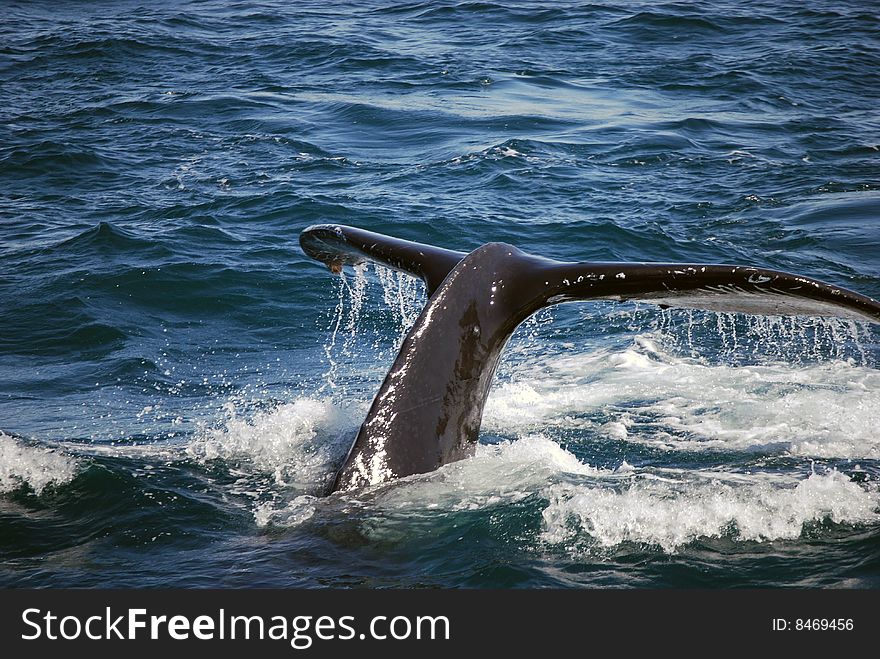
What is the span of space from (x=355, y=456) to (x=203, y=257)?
26.5 feet

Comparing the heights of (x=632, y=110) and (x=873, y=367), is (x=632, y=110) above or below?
above

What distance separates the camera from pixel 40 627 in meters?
4.95

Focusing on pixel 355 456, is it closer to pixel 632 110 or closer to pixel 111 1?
pixel 632 110

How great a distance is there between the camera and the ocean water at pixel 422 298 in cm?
607

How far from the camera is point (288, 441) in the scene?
25.6 feet

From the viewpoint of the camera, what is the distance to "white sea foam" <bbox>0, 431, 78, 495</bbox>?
705 cm

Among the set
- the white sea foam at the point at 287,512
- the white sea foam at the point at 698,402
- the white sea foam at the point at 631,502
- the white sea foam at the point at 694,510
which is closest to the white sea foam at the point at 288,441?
the white sea foam at the point at 287,512

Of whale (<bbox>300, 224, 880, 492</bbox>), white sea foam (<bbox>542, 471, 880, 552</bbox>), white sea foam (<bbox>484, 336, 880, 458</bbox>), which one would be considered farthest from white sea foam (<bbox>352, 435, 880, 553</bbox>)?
white sea foam (<bbox>484, 336, 880, 458</bbox>)

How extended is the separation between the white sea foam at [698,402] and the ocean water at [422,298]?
4 centimetres

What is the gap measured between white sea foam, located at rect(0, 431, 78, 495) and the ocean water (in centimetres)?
3

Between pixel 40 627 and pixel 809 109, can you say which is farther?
pixel 809 109

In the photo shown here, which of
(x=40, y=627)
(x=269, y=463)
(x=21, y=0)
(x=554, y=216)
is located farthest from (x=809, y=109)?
(x=21, y=0)

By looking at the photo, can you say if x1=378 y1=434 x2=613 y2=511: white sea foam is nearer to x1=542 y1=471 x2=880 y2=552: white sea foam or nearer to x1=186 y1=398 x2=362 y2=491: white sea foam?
x1=542 y1=471 x2=880 y2=552: white sea foam

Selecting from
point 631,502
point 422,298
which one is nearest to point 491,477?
point 631,502
